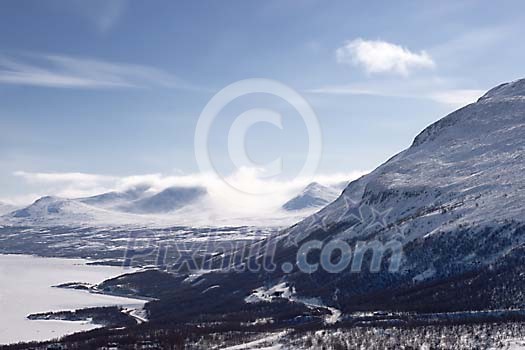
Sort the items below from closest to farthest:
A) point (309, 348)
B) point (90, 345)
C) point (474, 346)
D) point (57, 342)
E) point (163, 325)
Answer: point (474, 346), point (309, 348), point (90, 345), point (57, 342), point (163, 325)

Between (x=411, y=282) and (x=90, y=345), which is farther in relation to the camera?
(x=411, y=282)

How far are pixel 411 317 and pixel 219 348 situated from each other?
163 ft

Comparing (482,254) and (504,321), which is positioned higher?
(482,254)

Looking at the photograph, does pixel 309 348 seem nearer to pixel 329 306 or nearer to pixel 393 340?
pixel 393 340

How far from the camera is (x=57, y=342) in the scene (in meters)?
172

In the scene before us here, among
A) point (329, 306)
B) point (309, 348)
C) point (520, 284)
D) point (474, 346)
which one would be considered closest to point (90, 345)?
point (309, 348)

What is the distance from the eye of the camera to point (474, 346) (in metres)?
122

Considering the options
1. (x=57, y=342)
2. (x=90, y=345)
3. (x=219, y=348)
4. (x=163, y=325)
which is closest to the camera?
(x=219, y=348)

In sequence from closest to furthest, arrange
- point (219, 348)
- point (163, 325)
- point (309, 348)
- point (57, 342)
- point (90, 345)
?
1. point (309, 348)
2. point (219, 348)
3. point (90, 345)
4. point (57, 342)
5. point (163, 325)

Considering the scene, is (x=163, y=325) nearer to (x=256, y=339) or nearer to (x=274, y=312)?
(x=274, y=312)

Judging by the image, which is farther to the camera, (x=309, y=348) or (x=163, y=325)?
(x=163, y=325)

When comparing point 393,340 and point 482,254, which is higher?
point 482,254

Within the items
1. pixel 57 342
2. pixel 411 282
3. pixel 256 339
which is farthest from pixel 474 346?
pixel 57 342

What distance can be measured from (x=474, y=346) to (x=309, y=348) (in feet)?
103
